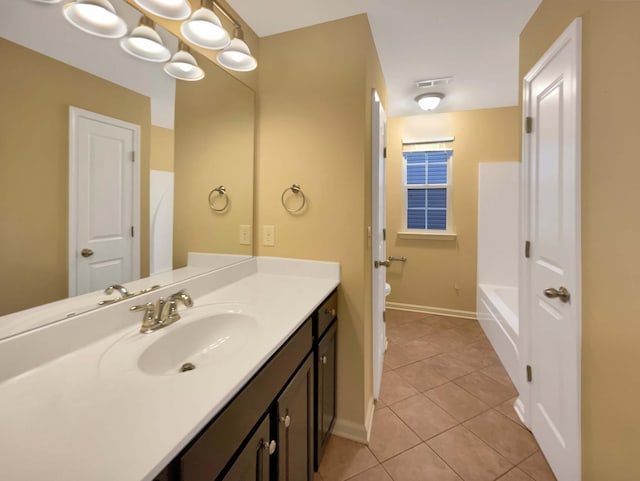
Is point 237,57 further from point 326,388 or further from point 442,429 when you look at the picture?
point 442,429

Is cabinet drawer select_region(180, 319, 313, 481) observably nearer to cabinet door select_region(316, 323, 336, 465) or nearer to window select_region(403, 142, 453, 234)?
cabinet door select_region(316, 323, 336, 465)

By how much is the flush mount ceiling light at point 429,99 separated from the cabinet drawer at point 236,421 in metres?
2.76

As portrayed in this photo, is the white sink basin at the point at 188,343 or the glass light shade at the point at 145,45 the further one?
the glass light shade at the point at 145,45

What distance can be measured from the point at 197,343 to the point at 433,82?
9.16ft

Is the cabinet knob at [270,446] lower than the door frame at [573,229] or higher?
lower

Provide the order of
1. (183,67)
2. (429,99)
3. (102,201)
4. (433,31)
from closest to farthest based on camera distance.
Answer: (102,201), (183,67), (433,31), (429,99)

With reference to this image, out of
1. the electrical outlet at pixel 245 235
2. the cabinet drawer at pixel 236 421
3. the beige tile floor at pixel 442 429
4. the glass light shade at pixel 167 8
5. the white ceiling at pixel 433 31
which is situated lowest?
the beige tile floor at pixel 442 429

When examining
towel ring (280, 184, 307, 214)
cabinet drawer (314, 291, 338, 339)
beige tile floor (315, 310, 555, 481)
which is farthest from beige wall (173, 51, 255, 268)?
beige tile floor (315, 310, 555, 481)

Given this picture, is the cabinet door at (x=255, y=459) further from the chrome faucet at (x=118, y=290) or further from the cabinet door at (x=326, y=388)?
the chrome faucet at (x=118, y=290)

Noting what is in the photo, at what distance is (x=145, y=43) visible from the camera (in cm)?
112

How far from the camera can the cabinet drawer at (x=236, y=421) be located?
580mm

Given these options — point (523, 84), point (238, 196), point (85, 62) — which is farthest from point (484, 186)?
point (85, 62)

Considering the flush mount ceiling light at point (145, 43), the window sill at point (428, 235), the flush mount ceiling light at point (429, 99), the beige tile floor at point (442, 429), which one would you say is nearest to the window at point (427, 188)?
the window sill at point (428, 235)

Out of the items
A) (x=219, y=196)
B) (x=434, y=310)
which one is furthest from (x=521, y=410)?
(x=219, y=196)
